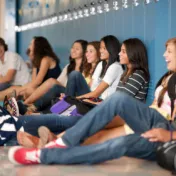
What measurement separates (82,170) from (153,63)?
2094 mm

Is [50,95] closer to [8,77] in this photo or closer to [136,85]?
[8,77]

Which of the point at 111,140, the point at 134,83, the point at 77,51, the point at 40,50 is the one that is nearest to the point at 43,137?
the point at 111,140

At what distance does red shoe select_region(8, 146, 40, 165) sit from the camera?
342 centimetres

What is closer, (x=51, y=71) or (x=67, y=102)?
(x=67, y=102)

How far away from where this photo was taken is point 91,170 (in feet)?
11.3

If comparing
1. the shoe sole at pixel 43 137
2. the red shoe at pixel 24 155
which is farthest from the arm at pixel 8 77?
the red shoe at pixel 24 155

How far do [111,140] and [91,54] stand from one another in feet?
10.5

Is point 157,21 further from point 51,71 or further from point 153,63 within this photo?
point 51,71

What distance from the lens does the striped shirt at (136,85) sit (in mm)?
5164

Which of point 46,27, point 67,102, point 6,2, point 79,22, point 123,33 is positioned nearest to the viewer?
point 67,102

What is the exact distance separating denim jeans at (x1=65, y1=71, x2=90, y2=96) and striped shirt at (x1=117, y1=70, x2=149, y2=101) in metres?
1.06

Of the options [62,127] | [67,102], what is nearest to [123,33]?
[67,102]

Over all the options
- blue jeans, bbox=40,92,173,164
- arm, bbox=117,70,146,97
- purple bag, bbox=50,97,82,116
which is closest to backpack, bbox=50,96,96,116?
purple bag, bbox=50,97,82,116

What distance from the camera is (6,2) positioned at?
11562 mm
